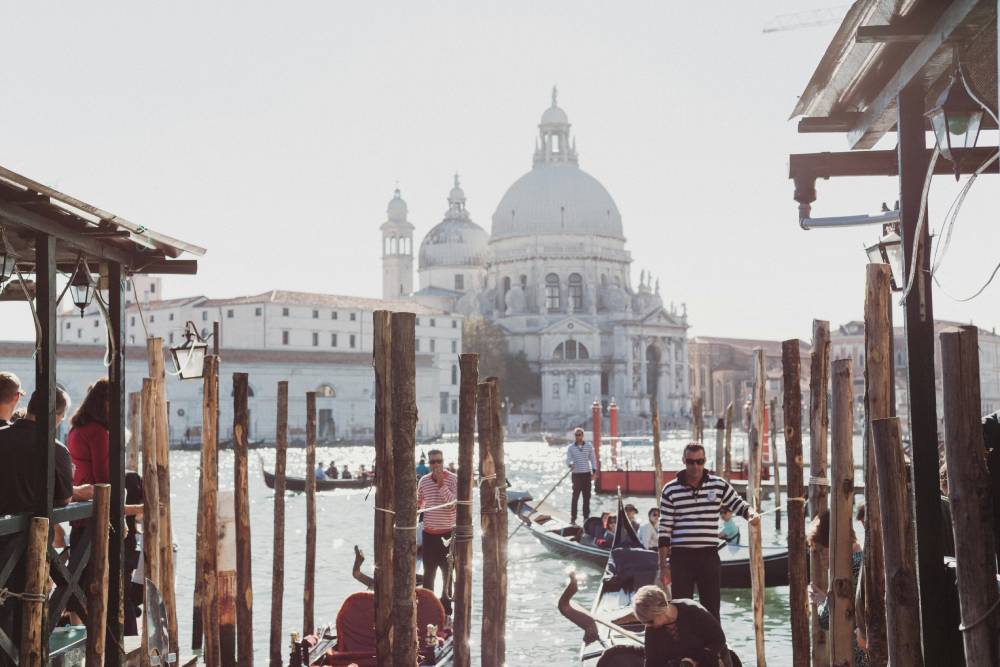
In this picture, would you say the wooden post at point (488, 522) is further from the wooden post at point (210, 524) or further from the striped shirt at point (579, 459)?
the striped shirt at point (579, 459)

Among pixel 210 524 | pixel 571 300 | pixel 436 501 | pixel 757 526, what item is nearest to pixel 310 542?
pixel 436 501

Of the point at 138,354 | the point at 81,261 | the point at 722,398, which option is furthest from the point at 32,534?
the point at 722,398

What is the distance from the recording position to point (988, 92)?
2.97 meters

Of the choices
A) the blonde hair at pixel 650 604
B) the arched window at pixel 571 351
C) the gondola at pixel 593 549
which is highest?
the arched window at pixel 571 351

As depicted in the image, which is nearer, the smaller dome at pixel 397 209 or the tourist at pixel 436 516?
the tourist at pixel 436 516

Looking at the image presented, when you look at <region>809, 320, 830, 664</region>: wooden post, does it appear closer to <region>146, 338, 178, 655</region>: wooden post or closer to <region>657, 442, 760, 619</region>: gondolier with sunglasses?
<region>657, 442, 760, 619</region>: gondolier with sunglasses

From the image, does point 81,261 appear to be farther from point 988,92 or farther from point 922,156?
point 988,92

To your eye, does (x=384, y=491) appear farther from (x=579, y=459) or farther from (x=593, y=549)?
(x=579, y=459)

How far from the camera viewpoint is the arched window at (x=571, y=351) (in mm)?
44125

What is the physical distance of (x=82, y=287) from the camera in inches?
145

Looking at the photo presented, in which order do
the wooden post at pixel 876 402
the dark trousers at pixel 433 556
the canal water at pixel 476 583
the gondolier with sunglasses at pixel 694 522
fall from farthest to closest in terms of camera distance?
the canal water at pixel 476 583 → the dark trousers at pixel 433 556 → the gondolier with sunglasses at pixel 694 522 → the wooden post at pixel 876 402

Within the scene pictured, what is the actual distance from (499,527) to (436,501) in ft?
2.20

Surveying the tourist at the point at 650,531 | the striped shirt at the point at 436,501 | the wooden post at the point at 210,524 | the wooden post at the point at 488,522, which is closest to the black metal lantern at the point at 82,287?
the wooden post at the point at 210,524

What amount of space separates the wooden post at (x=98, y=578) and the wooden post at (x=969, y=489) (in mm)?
1989
